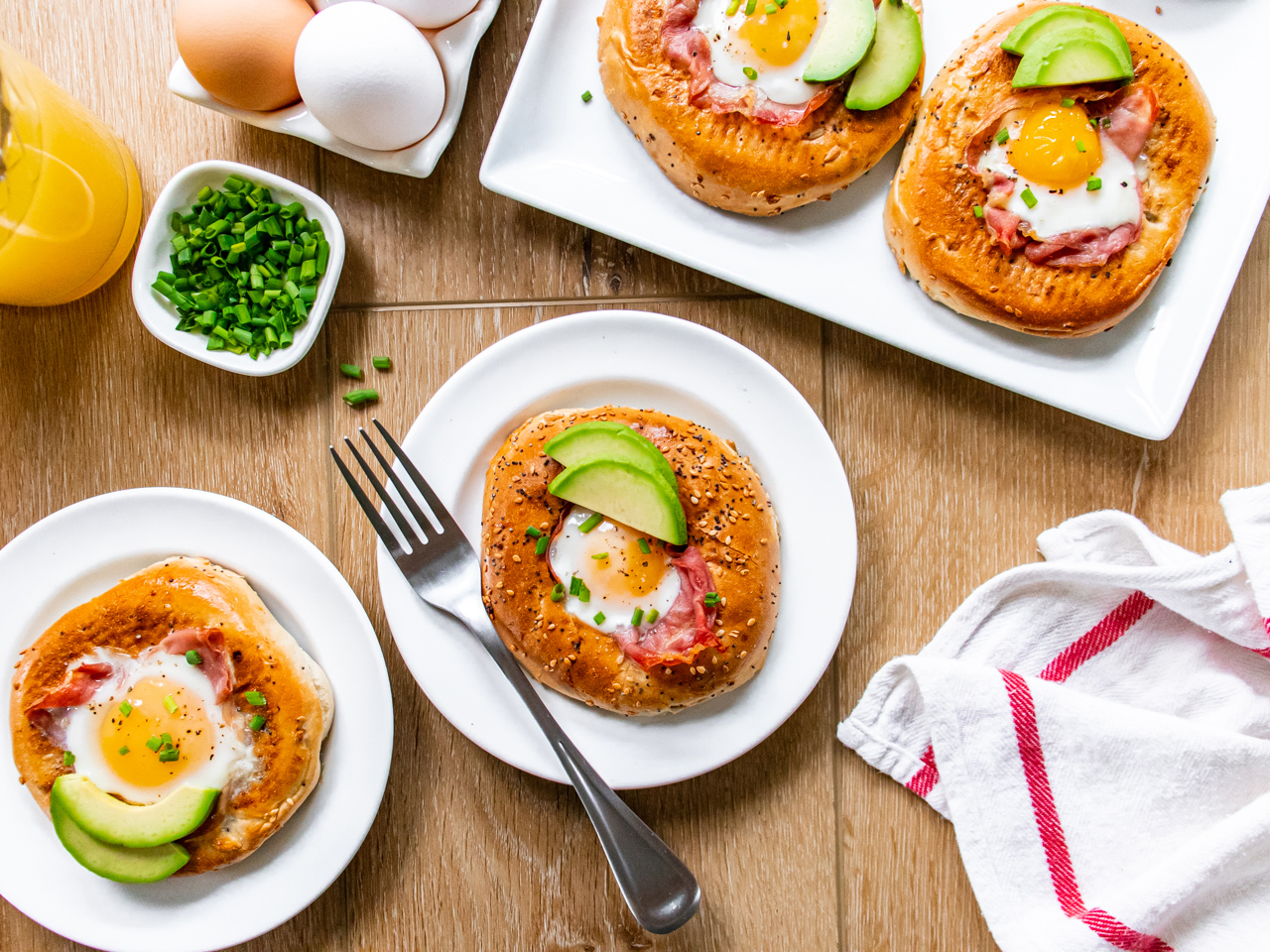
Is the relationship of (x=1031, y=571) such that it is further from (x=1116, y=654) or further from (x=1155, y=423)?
(x=1155, y=423)

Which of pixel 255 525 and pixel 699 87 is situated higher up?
pixel 699 87

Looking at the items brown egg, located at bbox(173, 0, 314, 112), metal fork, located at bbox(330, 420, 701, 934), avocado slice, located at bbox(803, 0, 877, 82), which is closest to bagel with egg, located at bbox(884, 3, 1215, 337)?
avocado slice, located at bbox(803, 0, 877, 82)

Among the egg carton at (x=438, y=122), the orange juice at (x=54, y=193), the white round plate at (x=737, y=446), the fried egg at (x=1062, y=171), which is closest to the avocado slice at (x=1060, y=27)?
the fried egg at (x=1062, y=171)

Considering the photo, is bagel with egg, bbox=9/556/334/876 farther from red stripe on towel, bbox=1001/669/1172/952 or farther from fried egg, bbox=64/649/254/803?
red stripe on towel, bbox=1001/669/1172/952

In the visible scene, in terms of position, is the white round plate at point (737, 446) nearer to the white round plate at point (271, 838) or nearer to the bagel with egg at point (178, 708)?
the white round plate at point (271, 838)

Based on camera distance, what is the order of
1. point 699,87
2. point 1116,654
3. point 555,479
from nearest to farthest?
1. point 555,479
2. point 699,87
3. point 1116,654

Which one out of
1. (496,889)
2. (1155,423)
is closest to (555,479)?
(496,889)
